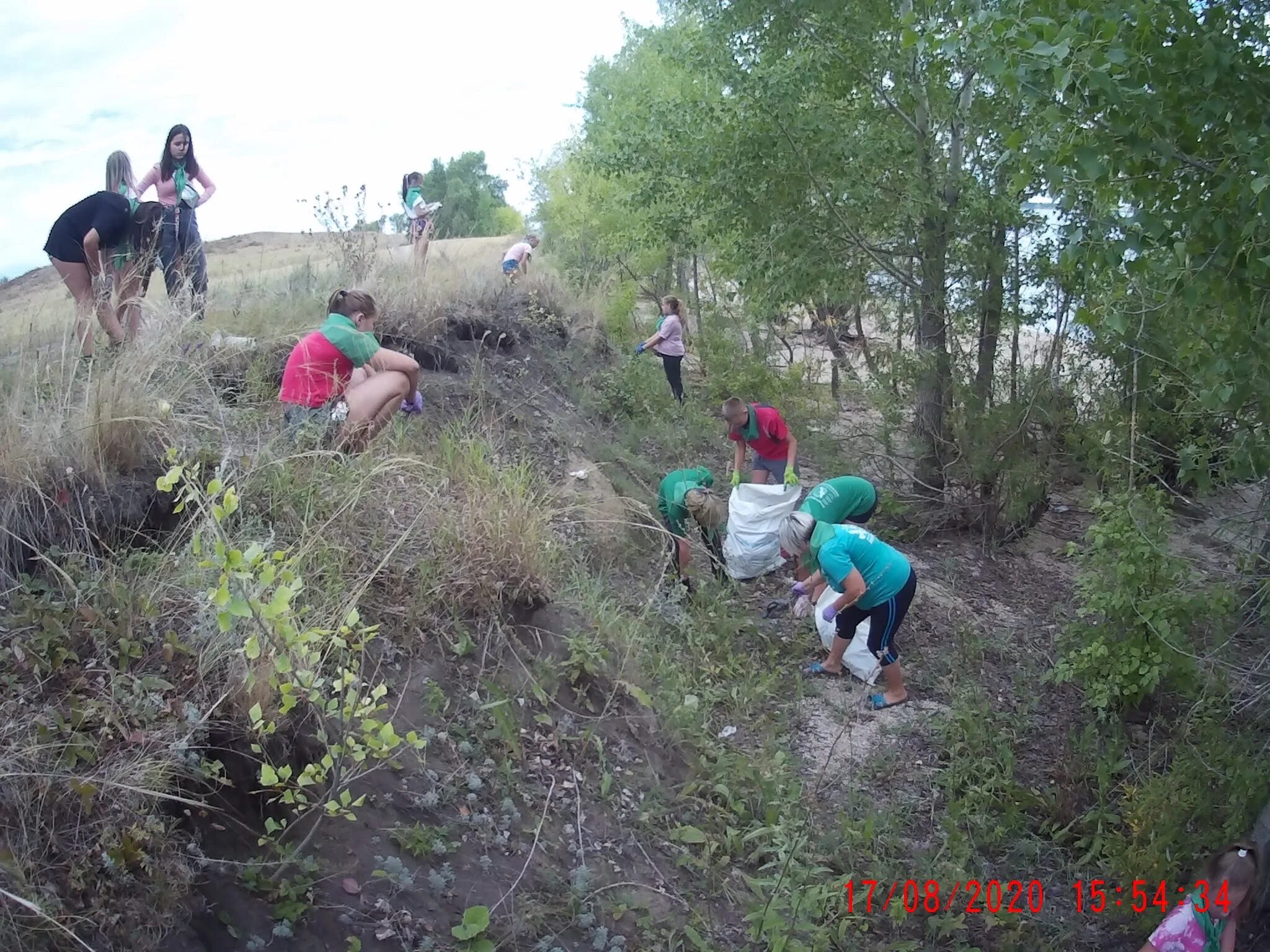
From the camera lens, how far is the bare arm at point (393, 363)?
216 inches

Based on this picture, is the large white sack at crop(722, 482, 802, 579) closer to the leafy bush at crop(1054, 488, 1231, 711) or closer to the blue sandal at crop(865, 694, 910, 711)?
the blue sandal at crop(865, 694, 910, 711)

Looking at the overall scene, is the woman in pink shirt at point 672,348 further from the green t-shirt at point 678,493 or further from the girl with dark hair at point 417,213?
the green t-shirt at point 678,493

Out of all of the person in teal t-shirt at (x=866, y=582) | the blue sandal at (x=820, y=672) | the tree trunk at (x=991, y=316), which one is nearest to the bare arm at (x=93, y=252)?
the person in teal t-shirt at (x=866, y=582)

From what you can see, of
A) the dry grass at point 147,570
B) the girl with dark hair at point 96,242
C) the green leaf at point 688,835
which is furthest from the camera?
the girl with dark hair at point 96,242

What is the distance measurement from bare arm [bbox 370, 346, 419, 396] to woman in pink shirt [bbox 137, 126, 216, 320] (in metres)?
1.90

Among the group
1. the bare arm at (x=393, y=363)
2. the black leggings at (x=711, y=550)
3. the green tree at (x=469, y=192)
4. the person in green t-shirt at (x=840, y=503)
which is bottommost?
the black leggings at (x=711, y=550)

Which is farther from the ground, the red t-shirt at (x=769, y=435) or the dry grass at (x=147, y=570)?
the dry grass at (x=147, y=570)

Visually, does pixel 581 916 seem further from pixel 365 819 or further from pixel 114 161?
pixel 114 161

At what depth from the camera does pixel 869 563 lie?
240 inches

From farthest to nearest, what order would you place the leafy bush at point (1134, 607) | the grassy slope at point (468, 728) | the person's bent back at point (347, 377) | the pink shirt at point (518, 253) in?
the pink shirt at point (518, 253) → the leafy bush at point (1134, 607) → the person's bent back at point (347, 377) → the grassy slope at point (468, 728)

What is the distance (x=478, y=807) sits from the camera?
3791mm

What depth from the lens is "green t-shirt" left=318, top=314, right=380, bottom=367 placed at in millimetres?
5320

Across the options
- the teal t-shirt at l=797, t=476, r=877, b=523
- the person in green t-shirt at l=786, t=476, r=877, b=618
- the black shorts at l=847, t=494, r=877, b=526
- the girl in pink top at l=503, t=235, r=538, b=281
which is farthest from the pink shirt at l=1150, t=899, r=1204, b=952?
the girl in pink top at l=503, t=235, r=538, b=281
